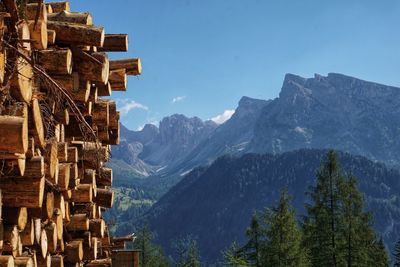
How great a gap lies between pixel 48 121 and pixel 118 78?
213cm

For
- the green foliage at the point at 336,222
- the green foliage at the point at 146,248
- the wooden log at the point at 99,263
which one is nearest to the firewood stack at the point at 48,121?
the wooden log at the point at 99,263

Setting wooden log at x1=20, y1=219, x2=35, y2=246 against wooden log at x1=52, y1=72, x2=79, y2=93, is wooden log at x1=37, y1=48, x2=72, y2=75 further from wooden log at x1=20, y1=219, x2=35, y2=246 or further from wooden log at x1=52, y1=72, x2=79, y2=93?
wooden log at x1=20, y1=219, x2=35, y2=246

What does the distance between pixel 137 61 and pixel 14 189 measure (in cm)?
Answer: 353

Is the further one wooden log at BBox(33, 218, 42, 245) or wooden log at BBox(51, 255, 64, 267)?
wooden log at BBox(51, 255, 64, 267)

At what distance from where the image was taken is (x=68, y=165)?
5184mm

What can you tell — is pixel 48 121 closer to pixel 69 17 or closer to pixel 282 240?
pixel 69 17

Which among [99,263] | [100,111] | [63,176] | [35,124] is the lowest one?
[99,263]

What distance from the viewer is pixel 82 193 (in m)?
6.44

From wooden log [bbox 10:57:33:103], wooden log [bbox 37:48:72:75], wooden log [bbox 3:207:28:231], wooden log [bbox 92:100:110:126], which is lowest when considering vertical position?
wooden log [bbox 3:207:28:231]

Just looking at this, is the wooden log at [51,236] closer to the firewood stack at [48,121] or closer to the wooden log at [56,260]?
the firewood stack at [48,121]

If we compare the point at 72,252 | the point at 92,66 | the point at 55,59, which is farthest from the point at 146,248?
the point at 55,59

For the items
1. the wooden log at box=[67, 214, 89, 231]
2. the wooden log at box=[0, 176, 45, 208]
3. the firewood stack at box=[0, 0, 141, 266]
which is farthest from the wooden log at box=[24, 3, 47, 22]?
the wooden log at box=[67, 214, 89, 231]

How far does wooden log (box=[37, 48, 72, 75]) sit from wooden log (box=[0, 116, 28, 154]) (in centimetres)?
126

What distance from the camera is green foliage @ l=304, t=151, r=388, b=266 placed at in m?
31.4
